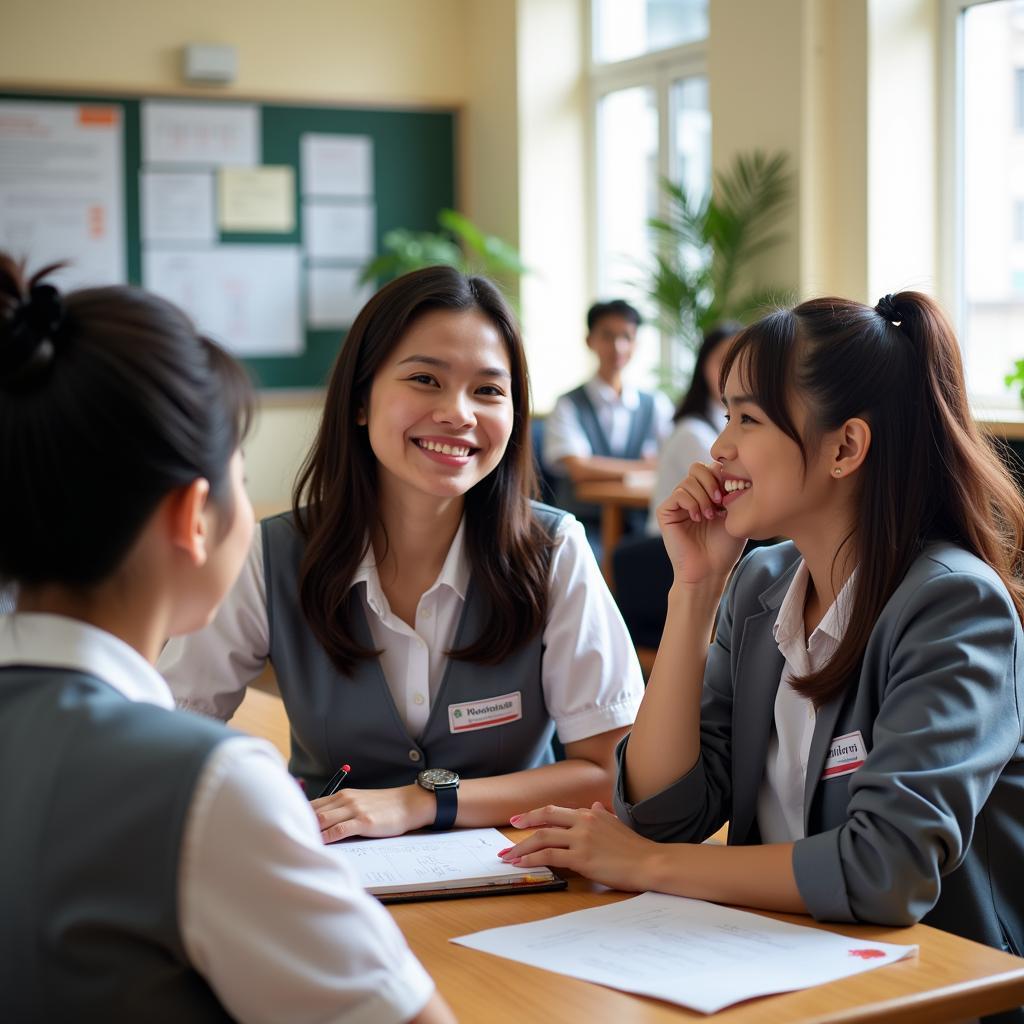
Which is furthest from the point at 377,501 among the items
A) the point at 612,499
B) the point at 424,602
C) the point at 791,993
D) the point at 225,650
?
the point at 612,499

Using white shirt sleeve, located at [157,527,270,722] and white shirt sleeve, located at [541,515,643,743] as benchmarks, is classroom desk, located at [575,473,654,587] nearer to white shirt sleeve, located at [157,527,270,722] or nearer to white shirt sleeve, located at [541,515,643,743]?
white shirt sleeve, located at [541,515,643,743]

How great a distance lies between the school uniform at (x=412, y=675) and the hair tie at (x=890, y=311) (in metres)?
0.59

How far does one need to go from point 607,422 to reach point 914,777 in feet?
16.2

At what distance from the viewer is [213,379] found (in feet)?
3.24

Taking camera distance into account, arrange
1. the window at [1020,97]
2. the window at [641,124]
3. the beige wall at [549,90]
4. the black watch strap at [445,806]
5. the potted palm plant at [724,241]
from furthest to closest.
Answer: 1. the window at [641,124]
2. the potted palm plant at [724,241]
3. the beige wall at [549,90]
4. the window at [1020,97]
5. the black watch strap at [445,806]

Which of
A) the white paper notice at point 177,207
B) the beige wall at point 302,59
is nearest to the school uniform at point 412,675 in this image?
the beige wall at point 302,59

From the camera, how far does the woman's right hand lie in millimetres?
1729

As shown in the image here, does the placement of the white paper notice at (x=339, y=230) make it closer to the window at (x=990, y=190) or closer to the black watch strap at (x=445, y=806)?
the window at (x=990, y=190)

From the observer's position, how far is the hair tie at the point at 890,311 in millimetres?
1555

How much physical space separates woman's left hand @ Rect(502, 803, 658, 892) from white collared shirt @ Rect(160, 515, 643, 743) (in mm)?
358

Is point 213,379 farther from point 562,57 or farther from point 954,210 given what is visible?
point 562,57

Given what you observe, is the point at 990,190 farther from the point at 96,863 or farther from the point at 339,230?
the point at 96,863

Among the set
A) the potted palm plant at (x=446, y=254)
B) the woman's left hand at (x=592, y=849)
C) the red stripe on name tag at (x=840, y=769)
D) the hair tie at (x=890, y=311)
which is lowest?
the woman's left hand at (x=592, y=849)

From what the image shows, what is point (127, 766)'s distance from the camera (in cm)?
87
